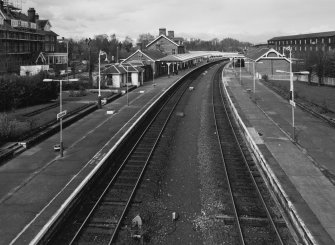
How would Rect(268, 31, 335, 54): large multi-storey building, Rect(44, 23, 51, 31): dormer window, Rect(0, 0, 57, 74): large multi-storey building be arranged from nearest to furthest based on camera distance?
1. Rect(0, 0, 57, 74): large multi-storey building
2. Rect(44, 23, 51, 31): dormer window
3. Rect(268, 31, 335, 54): large multi-storey building

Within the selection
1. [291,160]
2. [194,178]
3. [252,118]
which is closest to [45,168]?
[194,178]

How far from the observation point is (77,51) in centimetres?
13200

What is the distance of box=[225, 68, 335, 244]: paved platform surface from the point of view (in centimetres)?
1270

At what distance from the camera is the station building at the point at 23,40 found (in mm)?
65625

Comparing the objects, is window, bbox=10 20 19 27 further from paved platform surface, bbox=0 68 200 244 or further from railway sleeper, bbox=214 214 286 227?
railway sleeper, bbox=214 214 286 227

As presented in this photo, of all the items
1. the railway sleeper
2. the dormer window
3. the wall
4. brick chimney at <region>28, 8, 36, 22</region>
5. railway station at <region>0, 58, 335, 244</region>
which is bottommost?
the railway sleeper

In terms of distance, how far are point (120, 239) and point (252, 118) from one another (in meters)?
21.3

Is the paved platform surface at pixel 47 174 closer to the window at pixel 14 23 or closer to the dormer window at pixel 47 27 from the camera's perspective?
the window at pixel 14 23

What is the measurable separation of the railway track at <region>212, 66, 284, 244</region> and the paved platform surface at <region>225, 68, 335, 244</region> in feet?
3.28

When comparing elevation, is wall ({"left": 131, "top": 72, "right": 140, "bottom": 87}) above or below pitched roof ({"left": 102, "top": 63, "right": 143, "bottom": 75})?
below

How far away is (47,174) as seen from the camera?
17.3 meters

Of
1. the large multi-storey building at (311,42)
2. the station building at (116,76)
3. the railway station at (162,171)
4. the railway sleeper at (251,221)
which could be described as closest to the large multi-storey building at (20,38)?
the station building at (116,76)

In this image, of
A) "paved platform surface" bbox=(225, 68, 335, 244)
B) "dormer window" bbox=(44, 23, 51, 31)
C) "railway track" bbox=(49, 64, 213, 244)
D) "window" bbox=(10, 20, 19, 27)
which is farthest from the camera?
"dormer window" bbox=(44, 23, 51, 31)

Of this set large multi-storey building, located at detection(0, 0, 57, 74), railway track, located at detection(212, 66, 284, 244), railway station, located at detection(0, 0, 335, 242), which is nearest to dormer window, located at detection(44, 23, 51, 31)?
large multi-storey building, located at detection(0, 0, 57, 74)
